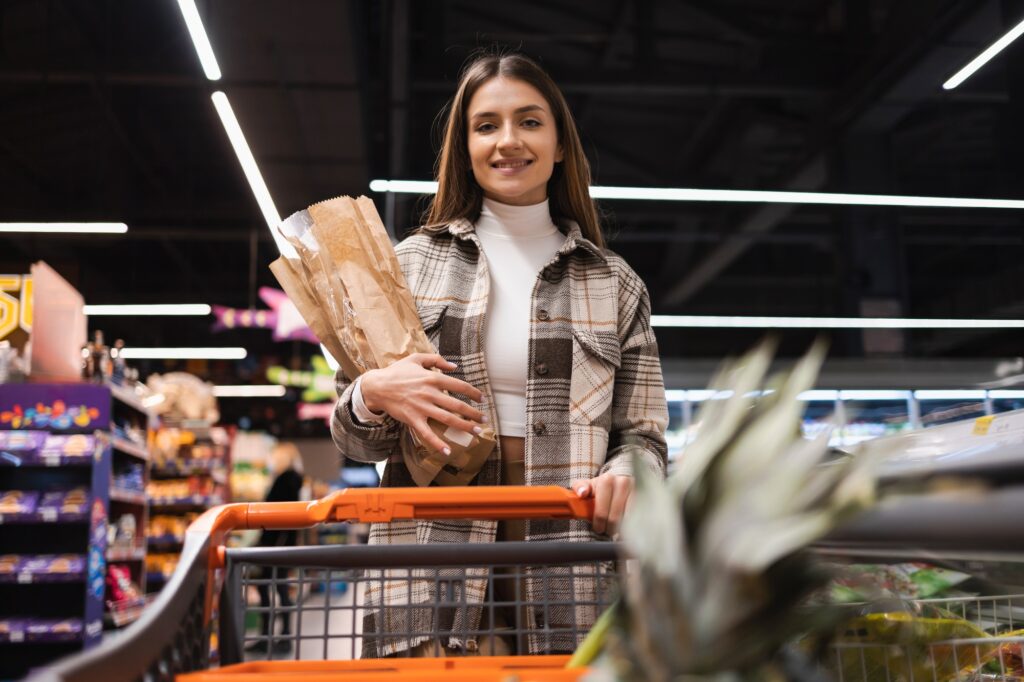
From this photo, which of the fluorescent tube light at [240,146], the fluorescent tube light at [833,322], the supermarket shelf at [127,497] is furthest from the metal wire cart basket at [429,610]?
the fluorescent tube light at [833,322]

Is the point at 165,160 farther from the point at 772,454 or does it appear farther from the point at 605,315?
the point at 772,454

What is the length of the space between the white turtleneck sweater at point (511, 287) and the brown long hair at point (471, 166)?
0.05 m

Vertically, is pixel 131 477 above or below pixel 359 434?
above

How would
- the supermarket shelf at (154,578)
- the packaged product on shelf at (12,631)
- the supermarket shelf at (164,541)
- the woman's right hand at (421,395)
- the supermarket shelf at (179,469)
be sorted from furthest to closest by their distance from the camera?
the supermarket shelf at (179,469), the supermarket shelf at (164,541), the supermarket shelf at (154,578), the packaged product on shelf at (12,631), the woman's right hand at (421,395)

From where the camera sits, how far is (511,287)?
1765mm

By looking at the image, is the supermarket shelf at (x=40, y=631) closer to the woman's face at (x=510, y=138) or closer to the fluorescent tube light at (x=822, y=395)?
the woman's face at (x=510, y=138)

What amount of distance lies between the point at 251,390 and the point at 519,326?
22.0 m

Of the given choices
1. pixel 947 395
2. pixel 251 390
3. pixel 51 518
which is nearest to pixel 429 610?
pixel 51 518

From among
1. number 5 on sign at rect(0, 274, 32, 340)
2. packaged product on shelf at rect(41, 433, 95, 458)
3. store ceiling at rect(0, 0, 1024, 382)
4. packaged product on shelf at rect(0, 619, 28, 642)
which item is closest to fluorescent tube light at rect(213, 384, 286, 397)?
store ceiling at rect(0, 0, 1024, 382)

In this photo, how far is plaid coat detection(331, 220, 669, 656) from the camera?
153 centimetres

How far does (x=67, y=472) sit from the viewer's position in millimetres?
6340

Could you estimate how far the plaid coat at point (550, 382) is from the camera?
60.2 inches

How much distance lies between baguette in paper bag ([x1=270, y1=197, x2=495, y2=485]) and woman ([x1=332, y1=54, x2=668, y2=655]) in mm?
64

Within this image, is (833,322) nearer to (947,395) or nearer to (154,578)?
(947,395)
